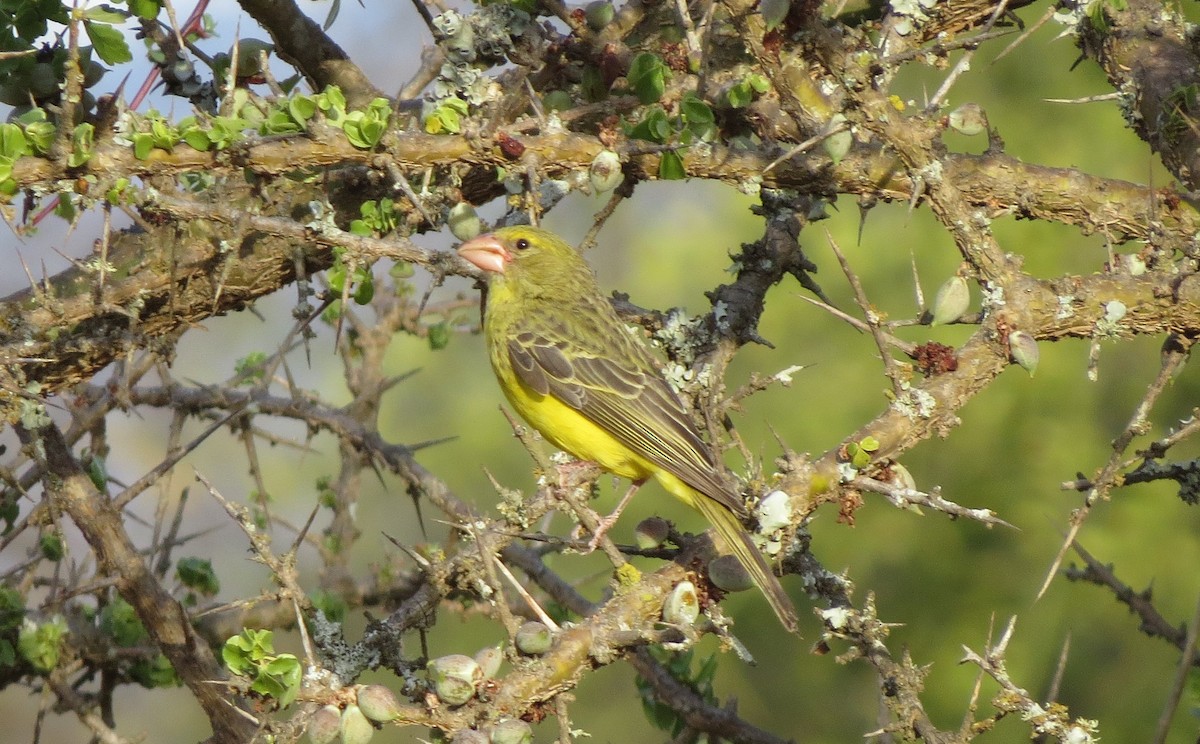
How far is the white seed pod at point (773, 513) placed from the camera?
2.77 meters

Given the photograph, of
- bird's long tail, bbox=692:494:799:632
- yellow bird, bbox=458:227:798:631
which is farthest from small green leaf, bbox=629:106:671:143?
bird's long tail, bbox=692:494:799:632

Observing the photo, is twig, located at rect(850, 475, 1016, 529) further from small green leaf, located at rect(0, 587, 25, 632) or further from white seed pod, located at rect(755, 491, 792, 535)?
small green leaf, located at rect(0, 587, 25, 632)

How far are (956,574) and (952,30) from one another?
129 inches

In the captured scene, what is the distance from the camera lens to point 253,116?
326 centimetres

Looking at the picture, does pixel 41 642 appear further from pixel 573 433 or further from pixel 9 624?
pixel 573 433

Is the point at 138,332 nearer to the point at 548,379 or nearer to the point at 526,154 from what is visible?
the point at 526,154

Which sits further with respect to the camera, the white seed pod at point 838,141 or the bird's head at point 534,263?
the bird's head at point 534,263

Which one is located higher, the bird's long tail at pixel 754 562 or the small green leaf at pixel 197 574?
the small green leaf at pixel 197 574

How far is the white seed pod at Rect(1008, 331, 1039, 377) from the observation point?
3062 mm

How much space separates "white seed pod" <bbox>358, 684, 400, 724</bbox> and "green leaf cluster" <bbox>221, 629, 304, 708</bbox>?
0.18 meters

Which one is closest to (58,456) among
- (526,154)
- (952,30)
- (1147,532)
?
(526,154)

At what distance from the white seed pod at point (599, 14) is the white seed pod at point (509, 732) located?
2.31 meters

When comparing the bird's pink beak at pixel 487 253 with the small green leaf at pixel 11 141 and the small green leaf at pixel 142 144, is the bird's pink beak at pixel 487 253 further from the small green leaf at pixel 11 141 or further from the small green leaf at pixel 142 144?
the small green leaf at pixel 11 141

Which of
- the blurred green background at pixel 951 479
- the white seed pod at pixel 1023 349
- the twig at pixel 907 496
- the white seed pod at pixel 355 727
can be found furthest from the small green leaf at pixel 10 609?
the white seed pod at pixel 1023 349
